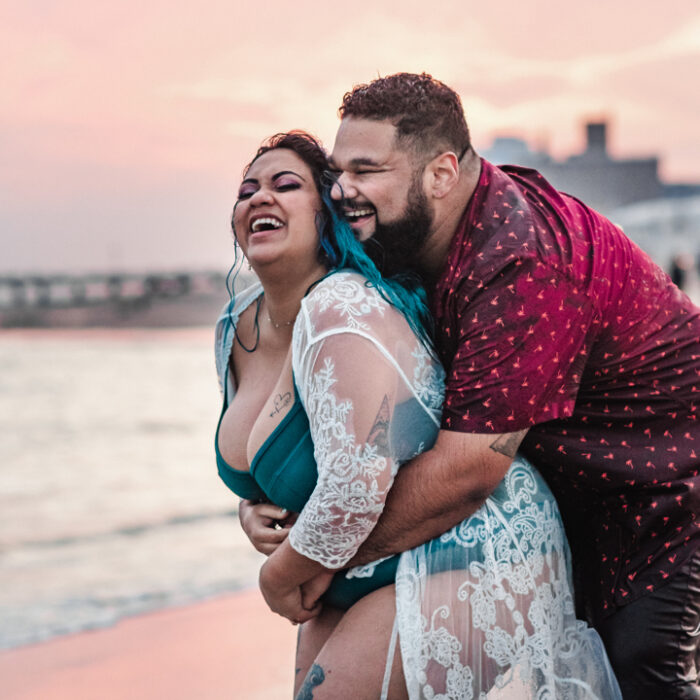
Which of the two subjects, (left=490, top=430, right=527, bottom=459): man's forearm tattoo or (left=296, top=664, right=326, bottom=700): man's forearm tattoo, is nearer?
(left=490, top=430, right=527, bottom=459): man's forearm tattoo

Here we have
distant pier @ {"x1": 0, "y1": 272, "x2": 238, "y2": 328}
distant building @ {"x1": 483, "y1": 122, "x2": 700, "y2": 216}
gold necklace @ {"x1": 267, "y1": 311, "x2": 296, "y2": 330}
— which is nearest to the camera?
gold necklace @ {"x1": 267, "y1": 311, "x2": 296, "y2": 330}

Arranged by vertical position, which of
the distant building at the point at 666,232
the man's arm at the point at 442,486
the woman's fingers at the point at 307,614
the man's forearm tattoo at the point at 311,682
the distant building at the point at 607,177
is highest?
the man's arm at the point at 442,486

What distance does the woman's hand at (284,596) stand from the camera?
7.23 feet

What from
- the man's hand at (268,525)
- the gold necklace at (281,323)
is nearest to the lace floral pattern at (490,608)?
the man's hand at (268,525)

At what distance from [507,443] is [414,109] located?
0.87 m

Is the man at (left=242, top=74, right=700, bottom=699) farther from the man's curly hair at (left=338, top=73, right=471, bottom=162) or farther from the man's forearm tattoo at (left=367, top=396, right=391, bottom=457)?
the man's forearm tattoo at (left=367, top=396, right=391, bottom=457)

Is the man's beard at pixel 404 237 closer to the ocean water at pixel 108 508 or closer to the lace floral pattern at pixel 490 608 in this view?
the lace floral pattern at pixel 490 608

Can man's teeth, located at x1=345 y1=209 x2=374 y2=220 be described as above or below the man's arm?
above

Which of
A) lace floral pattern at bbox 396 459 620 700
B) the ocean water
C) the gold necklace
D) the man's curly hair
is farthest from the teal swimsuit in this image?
the ocean water

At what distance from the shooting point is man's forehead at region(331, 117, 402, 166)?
7.37ft

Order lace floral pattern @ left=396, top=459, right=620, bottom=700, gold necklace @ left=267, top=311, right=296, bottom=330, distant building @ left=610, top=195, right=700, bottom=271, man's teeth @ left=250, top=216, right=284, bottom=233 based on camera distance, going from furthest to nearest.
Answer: distant building @ left=610, top=195, right=700, bottom=271 → gold necklace @ left=267, top=311, right=296, bottom=330 → man's teeth @ left=250, top=216, right=284, bottom=233 → lace floral pattern @ left=396, top=459, right=620, bottom=700

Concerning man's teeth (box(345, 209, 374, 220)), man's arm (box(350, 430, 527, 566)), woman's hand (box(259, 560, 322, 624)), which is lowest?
woman's hand (box(259, 560, 322, 624))

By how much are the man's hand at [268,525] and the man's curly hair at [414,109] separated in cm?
100

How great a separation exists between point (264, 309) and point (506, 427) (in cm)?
96
